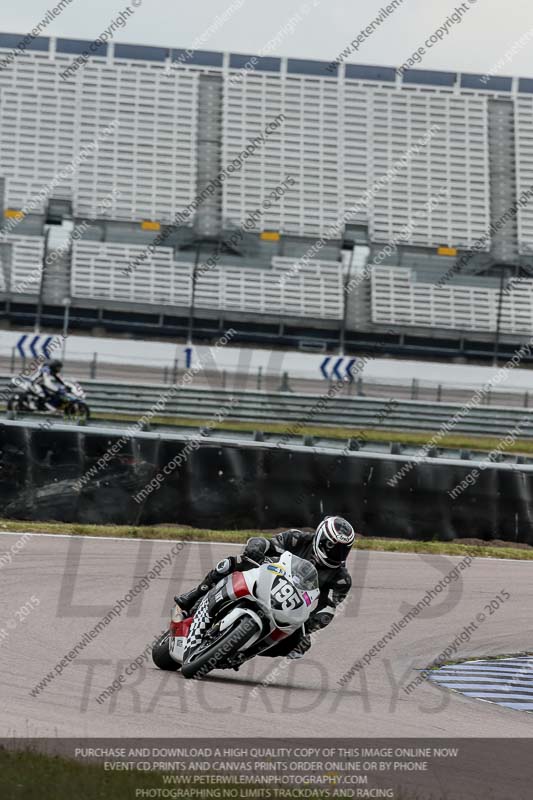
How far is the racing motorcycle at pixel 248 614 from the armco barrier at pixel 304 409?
689 inches

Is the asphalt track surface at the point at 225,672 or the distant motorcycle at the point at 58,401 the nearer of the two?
the asphalt track surface at the point at 225,672

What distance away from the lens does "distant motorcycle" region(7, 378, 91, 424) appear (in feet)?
78.4

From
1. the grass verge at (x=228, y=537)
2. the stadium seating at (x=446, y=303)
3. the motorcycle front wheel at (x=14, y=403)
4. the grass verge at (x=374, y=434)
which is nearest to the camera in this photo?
the grass verge at (x=228, y=537)

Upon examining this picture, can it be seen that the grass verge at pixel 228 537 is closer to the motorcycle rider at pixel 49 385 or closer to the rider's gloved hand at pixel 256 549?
the rider's gloved hand at pixel 256 549

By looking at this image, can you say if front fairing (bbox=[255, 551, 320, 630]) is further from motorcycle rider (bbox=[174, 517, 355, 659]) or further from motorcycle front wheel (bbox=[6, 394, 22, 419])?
motorcycle front wheel (bbox=[6, 394, 22, 419])

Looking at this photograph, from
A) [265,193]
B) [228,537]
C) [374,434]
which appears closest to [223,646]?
[228,537]

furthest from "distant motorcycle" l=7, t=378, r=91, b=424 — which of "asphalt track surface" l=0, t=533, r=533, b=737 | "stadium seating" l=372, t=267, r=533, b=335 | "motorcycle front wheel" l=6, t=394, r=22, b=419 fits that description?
"stadium seating" l=372, t=267, r=533, b=335

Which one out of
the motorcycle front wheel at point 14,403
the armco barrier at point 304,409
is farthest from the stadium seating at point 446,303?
the motorcycle front wheel at point 14,403

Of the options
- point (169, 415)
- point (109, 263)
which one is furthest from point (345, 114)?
point (169, 415)

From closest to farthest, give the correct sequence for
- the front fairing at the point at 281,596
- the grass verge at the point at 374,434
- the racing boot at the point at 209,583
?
the front fairing at the point at 281,596 < the racing boot at the point at 209,583 < the grass verge at the point at 374,434

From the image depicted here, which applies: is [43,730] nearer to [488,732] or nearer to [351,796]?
[351,796]

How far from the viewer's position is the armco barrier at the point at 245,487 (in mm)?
15336

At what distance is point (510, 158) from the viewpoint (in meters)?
43.4

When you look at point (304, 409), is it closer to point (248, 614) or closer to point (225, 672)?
point (225, 672)
